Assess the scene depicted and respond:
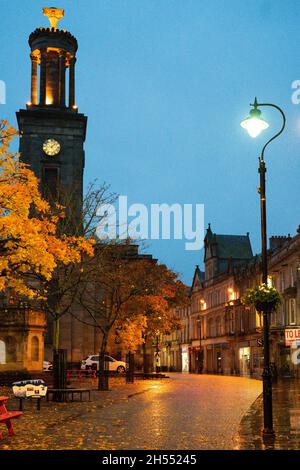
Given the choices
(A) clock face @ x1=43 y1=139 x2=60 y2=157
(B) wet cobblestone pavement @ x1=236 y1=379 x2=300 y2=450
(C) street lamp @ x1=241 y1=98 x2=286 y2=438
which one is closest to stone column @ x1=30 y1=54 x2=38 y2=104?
(A) clock face @ x1=43 y1=139 x2=60 y2=157

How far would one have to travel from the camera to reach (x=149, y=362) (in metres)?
63.9

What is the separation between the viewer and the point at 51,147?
201ft

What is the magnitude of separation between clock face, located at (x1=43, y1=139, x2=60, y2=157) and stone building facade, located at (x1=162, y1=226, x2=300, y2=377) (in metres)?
23.4

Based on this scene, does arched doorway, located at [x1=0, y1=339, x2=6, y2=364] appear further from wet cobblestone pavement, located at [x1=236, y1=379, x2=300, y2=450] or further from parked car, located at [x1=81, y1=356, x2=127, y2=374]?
wet cobblestone pavement, located at [x1=236, y1=379, x2=300, y2=450]

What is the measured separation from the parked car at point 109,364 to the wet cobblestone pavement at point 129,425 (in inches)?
1125

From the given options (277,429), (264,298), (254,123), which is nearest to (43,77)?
(254,123)

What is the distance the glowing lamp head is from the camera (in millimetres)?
14750

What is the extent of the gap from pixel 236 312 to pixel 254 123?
6661 centimetres

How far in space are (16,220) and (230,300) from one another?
210ft

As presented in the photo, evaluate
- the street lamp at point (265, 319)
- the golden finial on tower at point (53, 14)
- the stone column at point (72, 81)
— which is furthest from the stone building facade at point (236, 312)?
the street lamp at point (265, 319)

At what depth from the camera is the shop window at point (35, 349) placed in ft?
130

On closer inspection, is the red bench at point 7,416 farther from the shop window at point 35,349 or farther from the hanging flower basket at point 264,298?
the shop window at point 35,349

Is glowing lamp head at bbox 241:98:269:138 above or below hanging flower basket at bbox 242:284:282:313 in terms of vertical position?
above
